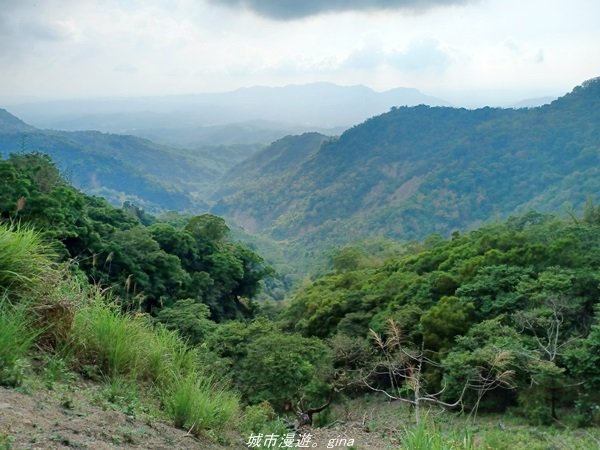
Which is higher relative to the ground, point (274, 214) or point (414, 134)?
point (414, 134)

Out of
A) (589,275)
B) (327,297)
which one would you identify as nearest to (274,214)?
(327,297)

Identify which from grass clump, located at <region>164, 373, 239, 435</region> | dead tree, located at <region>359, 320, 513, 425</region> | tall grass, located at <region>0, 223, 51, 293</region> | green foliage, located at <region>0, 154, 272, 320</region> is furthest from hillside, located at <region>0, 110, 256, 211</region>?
grass clump, located at <region>164, 373, 239, 435</region>

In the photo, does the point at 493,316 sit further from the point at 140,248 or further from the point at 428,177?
the point at 428,177

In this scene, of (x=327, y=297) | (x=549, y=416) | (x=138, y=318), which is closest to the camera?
(x=138, y=318)

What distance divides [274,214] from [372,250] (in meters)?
60.0

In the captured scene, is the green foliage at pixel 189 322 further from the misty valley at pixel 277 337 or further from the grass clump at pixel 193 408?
the grass clump at pixel 193 408

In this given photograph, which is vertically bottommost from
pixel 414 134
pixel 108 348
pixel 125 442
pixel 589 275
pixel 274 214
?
pixel 274 214

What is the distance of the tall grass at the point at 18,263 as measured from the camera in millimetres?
2975

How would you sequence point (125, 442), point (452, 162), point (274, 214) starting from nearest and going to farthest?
point (125, 442) < point (452, 162) < point (274, 214)

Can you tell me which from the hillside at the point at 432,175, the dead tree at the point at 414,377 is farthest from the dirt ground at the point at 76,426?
the hillside at the point at 432,175

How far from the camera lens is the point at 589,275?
14.7 m

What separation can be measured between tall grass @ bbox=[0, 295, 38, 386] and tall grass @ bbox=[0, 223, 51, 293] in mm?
177

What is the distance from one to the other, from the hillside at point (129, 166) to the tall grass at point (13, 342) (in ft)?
402

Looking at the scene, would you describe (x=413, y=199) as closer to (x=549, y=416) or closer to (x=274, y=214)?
(x=274, y=214)
